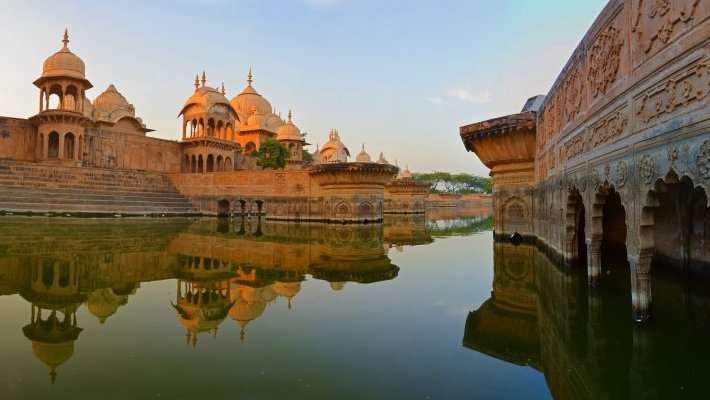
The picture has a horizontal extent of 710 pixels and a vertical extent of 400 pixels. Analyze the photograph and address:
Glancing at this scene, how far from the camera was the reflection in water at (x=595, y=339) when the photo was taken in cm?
263

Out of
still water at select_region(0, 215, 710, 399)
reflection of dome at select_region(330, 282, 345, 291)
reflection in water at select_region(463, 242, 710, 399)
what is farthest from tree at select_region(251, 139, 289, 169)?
reflection in water at select_region(463, 242, 710, 399)

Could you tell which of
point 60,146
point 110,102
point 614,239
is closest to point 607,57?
point 614,239

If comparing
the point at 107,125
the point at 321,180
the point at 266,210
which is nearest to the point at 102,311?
the point at 321,180

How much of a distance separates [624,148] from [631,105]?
41 cm

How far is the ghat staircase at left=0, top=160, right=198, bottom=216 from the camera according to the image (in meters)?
16.6

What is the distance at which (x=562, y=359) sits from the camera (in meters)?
3.07

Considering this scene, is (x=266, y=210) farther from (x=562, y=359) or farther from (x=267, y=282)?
(x=562, y=359)

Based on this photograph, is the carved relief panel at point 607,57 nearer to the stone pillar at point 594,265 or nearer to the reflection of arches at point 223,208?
the stone pillar at point 594,265

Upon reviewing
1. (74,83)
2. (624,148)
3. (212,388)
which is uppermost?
(74,83)

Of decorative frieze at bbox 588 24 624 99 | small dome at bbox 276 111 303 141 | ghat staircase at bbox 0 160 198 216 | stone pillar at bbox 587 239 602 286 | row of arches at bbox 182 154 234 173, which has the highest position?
small dome at bbox 276 111 303 141

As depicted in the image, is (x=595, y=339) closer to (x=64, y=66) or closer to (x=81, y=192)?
(x=81, y=192)

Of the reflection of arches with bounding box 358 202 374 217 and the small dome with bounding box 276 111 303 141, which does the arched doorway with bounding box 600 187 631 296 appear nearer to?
the reflection of arches with bounding box 358 202 374 217

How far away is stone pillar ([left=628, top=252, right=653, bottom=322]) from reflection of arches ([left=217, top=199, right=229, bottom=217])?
2030cm

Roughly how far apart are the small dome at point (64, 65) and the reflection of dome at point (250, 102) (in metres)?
14.6
